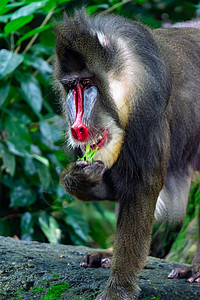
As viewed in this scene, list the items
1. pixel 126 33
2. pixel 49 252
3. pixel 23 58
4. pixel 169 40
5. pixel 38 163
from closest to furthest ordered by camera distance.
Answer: pixel 126 33
pixel 169 40
pixel 49 252
pixel 23 58
pixel 38 163

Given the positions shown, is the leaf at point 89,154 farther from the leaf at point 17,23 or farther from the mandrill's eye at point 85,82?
the leaf at point 17,23

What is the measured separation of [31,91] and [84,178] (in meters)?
2.47

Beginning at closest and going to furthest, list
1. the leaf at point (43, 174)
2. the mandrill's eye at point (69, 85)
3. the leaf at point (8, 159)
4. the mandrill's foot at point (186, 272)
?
the mandrill's eye at point (69, 85), the mandrill's foot at point (186, 272), the leaf at point (8, 159), the leaf at point (43, 174)

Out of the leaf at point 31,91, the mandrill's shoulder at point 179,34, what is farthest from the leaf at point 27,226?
the mandrill's shoulder at point 179,34

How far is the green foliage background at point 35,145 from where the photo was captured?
18.1 ft

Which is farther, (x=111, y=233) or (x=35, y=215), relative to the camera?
(x=111, y=233)

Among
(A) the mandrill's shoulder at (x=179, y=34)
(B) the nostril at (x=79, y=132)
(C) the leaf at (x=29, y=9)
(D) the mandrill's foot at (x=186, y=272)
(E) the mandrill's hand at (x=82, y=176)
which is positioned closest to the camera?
(B) the nostril at (x=79, y=132)

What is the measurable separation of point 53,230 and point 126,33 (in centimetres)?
303

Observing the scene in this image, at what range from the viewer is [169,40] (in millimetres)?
3912

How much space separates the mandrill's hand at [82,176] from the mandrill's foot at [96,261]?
78 cm

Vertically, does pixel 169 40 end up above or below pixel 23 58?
above

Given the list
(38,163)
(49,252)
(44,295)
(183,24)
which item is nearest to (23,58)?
(38,163)

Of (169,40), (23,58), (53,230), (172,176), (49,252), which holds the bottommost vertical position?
(53,230)

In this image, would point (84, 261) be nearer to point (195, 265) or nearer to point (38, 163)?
point (195, 265)
